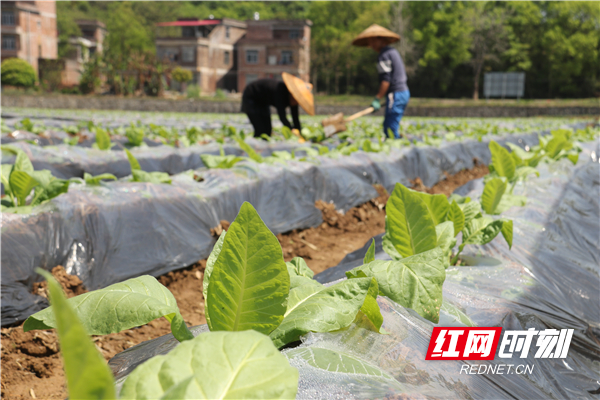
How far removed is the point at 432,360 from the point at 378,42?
6960 millimetres

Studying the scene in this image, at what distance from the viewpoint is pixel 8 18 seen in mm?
38156

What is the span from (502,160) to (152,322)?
6.82 ft

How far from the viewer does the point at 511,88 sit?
1091 inches

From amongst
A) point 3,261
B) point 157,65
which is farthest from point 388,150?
point 157,65

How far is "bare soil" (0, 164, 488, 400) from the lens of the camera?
5.83ft

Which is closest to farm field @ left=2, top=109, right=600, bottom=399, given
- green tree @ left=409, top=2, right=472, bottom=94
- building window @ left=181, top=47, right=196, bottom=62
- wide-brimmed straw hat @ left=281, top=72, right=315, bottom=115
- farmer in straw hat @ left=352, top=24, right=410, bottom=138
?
wide-brimmed straw hat @ left=281, top=72, right=315, bottom=115

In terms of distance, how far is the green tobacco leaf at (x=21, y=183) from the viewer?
226 cm

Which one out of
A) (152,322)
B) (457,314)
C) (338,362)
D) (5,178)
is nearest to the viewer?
(338,362)

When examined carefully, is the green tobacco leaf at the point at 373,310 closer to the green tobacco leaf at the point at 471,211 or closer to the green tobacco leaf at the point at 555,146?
the green tobacco leaf at the point at 471,211

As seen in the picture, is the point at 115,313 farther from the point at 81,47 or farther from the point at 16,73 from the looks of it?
the point at 81,47

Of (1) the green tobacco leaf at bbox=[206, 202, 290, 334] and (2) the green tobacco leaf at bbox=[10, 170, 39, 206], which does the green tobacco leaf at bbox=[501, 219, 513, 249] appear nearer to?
(1) the green tobacco leaf at bbox=[206, 202, 290, 334]

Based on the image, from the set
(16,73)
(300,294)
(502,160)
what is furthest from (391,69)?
(16,73)

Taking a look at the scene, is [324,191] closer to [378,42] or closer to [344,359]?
[344,359]

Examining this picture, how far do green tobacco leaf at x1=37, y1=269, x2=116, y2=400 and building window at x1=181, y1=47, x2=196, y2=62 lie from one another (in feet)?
137
